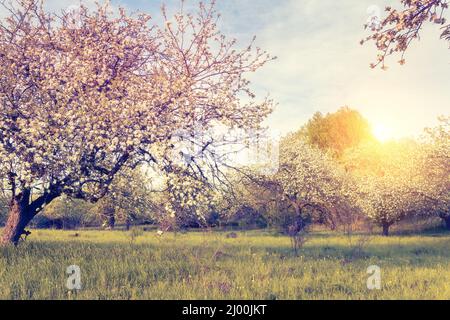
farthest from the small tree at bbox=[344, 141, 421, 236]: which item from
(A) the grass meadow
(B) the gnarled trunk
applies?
(B) the gnarled trunk

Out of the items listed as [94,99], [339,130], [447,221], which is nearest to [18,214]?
→ [94,99]

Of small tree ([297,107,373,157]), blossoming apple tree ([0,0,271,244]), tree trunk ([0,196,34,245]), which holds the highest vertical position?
small tree ([297,107,373,157])

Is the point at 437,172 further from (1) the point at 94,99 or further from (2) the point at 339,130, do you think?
(2) the point at 339,130

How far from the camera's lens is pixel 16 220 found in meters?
17.6

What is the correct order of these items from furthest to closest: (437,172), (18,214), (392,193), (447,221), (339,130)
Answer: (339,130), (447,221), (392,193), (437,172), (18,214)

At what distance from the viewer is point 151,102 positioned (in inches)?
554

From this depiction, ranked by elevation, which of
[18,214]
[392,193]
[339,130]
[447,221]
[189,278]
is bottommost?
[447,221]

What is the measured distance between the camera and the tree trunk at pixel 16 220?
17453 mm

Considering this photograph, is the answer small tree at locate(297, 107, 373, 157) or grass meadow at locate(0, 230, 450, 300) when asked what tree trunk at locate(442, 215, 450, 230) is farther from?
grass meadow at locate(0, 230, 450, 300)

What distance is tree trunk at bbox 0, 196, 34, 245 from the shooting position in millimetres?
17453

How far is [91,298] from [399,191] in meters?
36.3

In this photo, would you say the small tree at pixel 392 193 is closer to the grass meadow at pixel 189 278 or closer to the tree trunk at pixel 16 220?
the grass meadow at pixel 189 278
